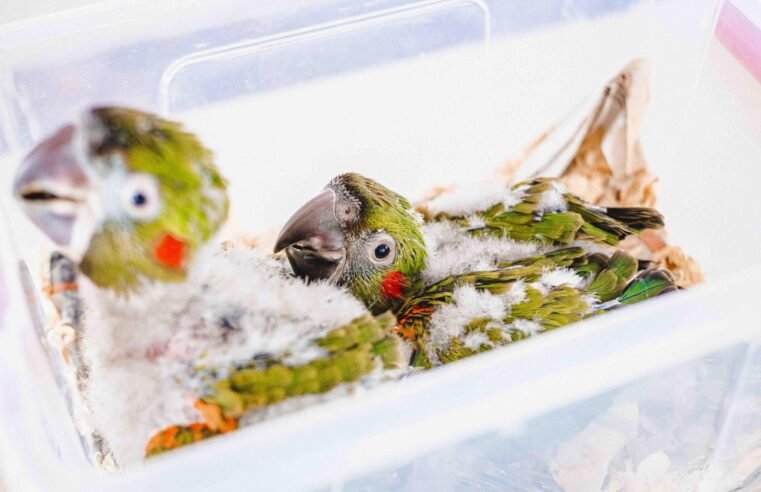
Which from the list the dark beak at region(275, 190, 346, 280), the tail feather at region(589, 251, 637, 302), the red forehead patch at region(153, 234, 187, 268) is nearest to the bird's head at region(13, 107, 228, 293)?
the red forehead patch at region(153, 234, 187, 268)

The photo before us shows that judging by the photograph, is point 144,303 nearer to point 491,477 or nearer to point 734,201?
point 491,477

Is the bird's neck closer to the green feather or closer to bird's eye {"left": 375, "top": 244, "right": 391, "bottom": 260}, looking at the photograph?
the green feather

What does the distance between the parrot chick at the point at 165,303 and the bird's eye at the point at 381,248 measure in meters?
0.07

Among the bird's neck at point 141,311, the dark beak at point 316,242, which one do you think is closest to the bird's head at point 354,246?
the dark beak at point 316,242

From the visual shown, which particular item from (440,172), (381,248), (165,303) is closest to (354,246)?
(381,248)

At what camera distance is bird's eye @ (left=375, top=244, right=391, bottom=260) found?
52 cm

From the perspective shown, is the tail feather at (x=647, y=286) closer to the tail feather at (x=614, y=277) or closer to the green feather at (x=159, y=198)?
the tail feather at (x=614, y=277)

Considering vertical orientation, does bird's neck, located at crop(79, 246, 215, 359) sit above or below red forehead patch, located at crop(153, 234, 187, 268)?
below

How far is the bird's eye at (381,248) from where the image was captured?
0.52 m

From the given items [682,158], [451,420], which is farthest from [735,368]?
[682,158]

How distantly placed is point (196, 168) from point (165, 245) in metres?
0.04

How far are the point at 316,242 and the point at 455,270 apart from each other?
0.10 m

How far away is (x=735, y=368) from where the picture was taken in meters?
0.53

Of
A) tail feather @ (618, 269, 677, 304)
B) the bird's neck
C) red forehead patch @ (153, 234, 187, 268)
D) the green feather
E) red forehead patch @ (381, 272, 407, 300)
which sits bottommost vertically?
tail feather @ (618, 269, 677, 304)
